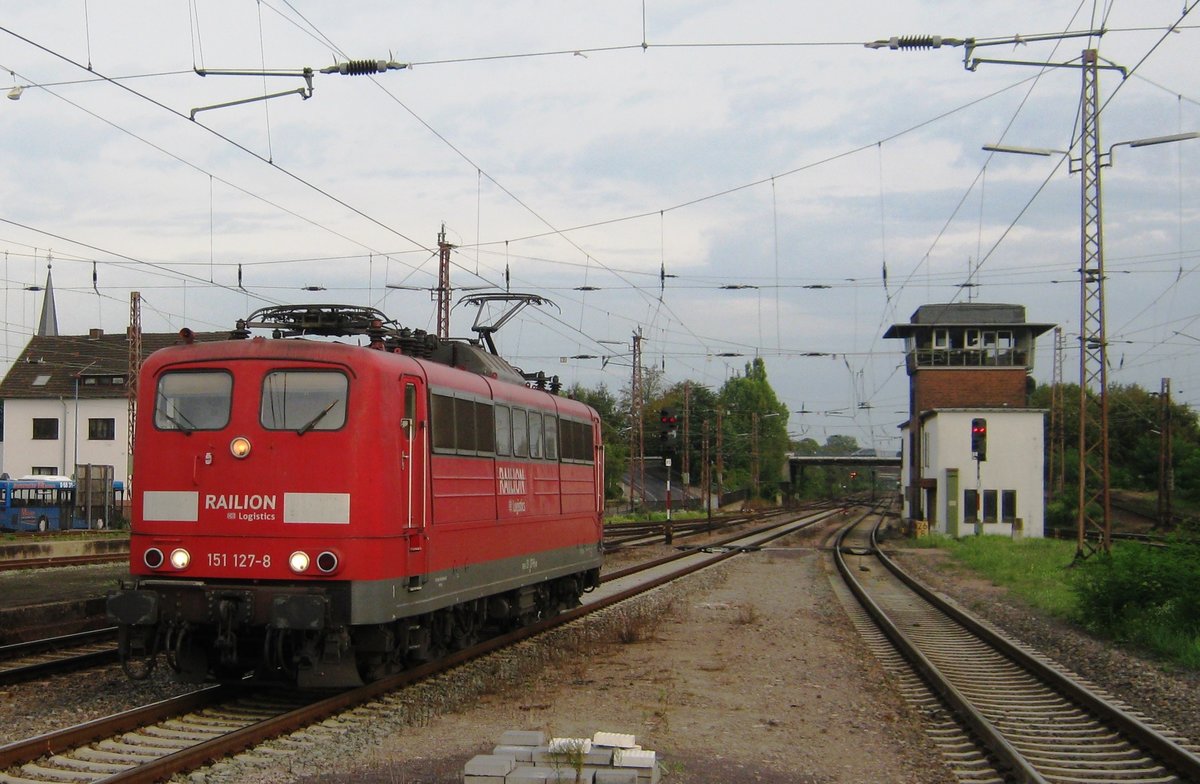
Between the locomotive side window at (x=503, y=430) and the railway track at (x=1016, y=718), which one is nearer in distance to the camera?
the railway track at (x=1016, y=718)

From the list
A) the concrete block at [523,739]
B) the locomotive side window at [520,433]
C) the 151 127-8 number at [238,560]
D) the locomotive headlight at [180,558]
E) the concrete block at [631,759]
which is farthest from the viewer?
the locomotive side window at [520,433]

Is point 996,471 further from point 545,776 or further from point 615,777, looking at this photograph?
point 545,776

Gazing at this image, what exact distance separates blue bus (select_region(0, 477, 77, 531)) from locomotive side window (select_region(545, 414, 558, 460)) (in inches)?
1326

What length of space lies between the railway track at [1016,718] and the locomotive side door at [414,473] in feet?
15.0

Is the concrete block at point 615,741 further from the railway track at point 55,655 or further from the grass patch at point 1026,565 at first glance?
the grass patch at point 1026,565

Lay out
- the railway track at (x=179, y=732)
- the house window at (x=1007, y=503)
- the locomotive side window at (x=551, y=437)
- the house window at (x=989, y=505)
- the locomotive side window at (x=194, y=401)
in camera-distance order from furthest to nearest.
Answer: the house window at (x=989, y=505), the house window at (x=1007, y=503), the locomotive side window at (x=551, y=437), the locomotive side window at (x=194, y=401), the railway track at (x=179, y=732)

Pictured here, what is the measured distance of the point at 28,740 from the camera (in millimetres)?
7742

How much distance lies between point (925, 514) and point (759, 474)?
4628cm

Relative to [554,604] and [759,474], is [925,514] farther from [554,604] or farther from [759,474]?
[759,474]

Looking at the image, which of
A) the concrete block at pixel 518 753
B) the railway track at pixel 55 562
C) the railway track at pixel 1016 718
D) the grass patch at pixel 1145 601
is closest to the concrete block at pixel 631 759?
the concrete block at pixel 518 753

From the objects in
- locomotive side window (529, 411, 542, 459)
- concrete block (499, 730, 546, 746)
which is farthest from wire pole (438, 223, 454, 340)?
concrete block (499, 730, 546, 746)

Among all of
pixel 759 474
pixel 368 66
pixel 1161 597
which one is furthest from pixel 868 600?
pixel 759 474

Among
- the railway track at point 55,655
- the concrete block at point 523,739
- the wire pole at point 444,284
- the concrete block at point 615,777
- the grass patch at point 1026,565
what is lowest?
the grass patch at point 1026,565

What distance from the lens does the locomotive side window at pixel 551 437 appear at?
49.6 ft
